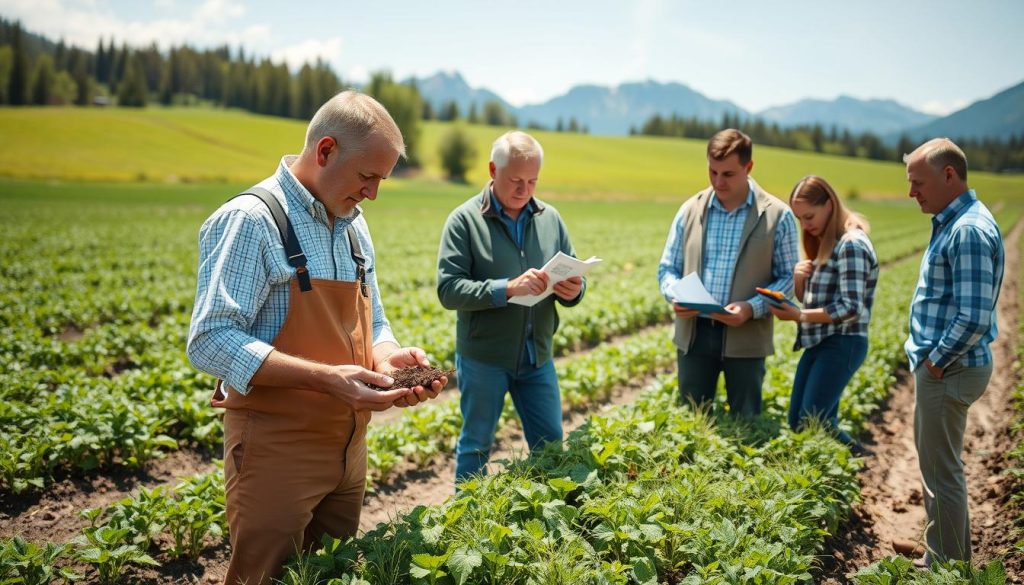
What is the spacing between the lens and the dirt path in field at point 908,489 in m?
4.27

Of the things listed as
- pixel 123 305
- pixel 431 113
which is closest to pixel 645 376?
pixel 123 305

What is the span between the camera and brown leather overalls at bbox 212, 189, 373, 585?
248 centimetres

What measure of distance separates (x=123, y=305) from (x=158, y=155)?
54661 mm

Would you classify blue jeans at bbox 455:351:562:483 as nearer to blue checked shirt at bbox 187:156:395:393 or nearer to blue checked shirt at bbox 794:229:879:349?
blue checked shirt at bbox 187:156:395:393

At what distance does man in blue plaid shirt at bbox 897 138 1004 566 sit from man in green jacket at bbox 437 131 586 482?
2.22m

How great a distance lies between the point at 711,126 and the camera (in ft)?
382

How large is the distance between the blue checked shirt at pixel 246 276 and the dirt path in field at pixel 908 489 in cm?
333

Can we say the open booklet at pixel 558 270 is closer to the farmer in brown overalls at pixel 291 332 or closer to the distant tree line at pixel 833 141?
the farmer in brown overalls at pixel 291 332

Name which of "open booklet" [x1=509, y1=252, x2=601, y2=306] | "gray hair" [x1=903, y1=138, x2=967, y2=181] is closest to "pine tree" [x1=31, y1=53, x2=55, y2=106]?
"open booklet" [x1=509, y1=252, x2=601, y2=306]

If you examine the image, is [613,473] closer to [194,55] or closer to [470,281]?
[470,281]

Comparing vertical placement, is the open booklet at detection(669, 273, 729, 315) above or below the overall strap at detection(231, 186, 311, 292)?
below

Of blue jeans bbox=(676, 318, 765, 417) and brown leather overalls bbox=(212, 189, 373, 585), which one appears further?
blue jeans bbox=(676, 318, 765, 417)

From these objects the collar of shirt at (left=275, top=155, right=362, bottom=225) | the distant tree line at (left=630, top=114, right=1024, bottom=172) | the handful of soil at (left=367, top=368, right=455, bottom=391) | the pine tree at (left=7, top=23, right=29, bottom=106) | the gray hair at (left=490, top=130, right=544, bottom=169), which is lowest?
the handful of soil at (left=367, top=368, right=455, bottom=391)

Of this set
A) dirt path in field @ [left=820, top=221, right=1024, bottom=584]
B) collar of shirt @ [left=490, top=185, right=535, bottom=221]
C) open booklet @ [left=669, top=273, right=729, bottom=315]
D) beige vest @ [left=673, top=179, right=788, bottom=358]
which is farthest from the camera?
beige vest @ [left=673, top=179, right=788, bottom=358]
